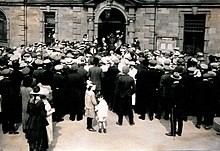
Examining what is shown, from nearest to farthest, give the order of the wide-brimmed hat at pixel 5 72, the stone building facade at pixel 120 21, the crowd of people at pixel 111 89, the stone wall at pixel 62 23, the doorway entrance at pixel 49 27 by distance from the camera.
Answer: the wide-brimmed hat at pixel 5 72
the crowd of people at pixel 111 89
the stone building facade at pixel 120 21
the stone wall at pixel 62 23
the doorway entrance at pixel 49 27

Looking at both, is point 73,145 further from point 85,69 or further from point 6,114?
point 85,69

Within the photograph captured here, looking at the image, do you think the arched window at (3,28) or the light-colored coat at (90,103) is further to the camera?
the arched window at (3,28)

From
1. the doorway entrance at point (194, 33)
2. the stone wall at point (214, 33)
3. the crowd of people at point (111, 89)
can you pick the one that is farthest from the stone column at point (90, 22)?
the crowd of people at point (111, 89)

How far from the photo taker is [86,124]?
11.3 m

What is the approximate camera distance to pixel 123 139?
10.0 metres

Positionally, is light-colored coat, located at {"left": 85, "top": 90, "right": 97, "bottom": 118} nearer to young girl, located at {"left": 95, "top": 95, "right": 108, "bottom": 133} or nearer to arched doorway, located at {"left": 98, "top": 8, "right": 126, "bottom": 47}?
young girl, located at {"left": 95, "top": 95, "right": 108, "bottom": 133}

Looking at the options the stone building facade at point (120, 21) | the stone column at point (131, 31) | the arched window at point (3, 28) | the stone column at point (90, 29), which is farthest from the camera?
the arched window at point (3, 28)

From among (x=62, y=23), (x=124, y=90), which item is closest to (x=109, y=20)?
(x=62, y=23)

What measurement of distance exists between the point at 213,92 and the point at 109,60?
4306 mm

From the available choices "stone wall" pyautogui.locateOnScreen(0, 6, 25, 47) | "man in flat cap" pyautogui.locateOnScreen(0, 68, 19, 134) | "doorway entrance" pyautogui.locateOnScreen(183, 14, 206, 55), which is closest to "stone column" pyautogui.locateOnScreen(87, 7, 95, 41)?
"stone wall" pyautogui.locateOnScreen(0, 6, 25, 47)

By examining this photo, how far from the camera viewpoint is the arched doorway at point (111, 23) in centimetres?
2150

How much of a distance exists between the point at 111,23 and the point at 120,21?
0.67 metres

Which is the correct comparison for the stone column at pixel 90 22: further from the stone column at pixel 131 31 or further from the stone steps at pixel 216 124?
the stone steps at pixel 216 124

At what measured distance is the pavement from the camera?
940cm
